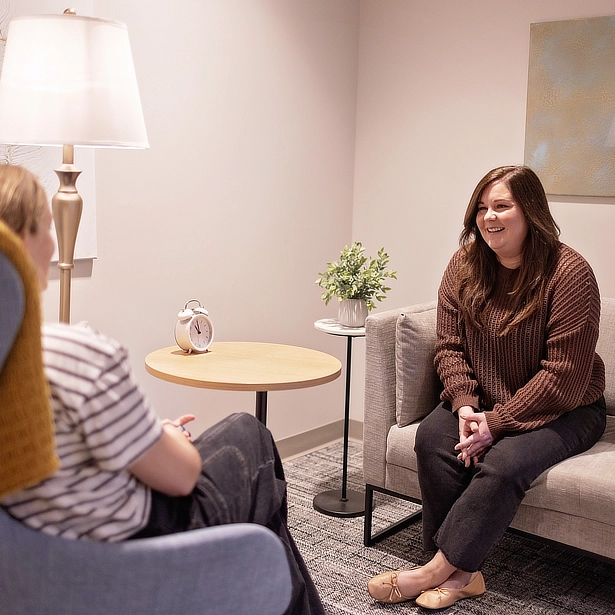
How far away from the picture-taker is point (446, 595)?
2.24 metres

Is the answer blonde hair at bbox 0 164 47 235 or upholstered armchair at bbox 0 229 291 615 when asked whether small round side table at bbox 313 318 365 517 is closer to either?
upholstered armchair at bbox 0 229 291 615

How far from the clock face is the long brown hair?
887mm

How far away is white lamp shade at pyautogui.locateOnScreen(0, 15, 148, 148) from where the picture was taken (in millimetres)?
1976

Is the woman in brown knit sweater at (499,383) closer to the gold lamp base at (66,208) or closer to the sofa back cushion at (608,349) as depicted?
the sofa back cushion at (608,349)

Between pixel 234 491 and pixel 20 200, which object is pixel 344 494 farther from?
pixel 20 200

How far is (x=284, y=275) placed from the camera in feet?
11.7

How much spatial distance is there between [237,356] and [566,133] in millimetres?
1597

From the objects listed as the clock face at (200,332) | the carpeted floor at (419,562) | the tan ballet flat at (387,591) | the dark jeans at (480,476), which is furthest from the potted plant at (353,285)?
the tan ballet flat at (387,591)

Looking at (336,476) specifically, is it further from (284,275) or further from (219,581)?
(219,581)

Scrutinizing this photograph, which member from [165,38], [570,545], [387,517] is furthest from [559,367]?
[165,38]

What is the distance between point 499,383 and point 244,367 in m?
0.81

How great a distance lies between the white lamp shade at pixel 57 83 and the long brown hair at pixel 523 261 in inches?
47.1

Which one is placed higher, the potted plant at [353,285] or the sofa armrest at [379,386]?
the potted plant at [353,285]

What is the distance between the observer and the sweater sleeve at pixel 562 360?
2.32 meters
